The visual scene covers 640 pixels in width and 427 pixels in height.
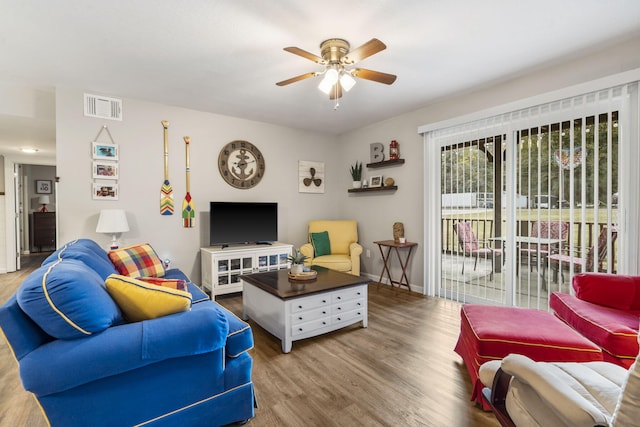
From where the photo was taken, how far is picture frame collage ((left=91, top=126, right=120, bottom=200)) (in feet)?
11.3

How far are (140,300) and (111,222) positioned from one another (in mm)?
2229

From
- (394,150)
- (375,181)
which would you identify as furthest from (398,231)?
(394,150)

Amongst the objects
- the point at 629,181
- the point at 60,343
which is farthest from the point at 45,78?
the point at 629,181

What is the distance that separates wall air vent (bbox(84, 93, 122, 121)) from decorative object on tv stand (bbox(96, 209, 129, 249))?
112cm

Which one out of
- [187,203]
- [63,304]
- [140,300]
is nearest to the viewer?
[63,304]

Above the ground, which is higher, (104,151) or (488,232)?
(104,151)

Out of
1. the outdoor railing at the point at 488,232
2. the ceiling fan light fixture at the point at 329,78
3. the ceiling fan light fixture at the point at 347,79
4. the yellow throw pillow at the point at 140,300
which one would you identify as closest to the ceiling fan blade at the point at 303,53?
the ceiling fan light fixture at the point at 329,78

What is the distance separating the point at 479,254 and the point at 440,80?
202 centimetres

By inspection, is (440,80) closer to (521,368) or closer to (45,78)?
(521,368)

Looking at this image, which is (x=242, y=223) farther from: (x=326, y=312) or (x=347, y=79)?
(x=347, y=79)

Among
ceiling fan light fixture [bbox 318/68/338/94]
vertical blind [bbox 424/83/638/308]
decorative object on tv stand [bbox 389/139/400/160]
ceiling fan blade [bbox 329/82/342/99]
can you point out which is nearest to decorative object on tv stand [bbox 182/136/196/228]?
ceiling fan blade [bbox 329/82/342/99]

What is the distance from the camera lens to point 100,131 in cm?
346

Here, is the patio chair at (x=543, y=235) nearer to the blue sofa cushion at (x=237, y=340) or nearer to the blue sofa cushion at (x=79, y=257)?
the blue sofa cushion at (x=237, y=340)

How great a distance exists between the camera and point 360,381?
201cm
